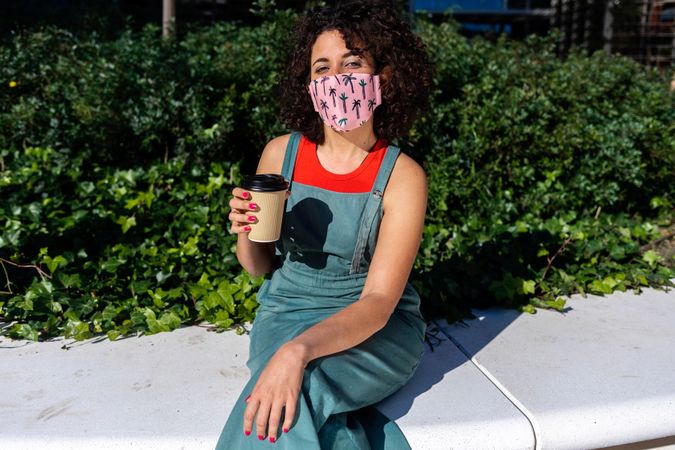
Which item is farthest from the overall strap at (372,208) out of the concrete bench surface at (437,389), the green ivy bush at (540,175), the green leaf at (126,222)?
the green leaf at (126,222)

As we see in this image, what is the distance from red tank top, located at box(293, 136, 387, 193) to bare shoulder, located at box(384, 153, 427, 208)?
0.19 feet

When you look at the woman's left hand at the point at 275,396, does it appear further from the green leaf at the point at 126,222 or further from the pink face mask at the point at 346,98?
the green leaf at the point at 126,222

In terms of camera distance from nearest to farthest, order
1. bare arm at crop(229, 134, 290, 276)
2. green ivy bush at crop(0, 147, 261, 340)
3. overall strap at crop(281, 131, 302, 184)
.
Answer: bare arm at crop(229, 134, 290, 276) < overall strap at crop(281, 131, 302, 184) < green ivy bush at crop(0, 147, 261, 340)

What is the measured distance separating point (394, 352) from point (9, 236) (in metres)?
1.91

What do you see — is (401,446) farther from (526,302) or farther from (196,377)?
(526,302)

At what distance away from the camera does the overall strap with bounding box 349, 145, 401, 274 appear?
6.30 ft

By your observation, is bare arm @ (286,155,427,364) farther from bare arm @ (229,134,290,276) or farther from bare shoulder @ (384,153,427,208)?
bare arm @ (229,134,290,276)

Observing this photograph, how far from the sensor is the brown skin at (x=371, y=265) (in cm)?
154

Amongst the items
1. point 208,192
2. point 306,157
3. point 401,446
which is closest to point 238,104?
point 208,192

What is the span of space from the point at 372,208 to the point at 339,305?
319mm

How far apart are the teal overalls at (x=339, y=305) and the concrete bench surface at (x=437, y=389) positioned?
0.13 metres

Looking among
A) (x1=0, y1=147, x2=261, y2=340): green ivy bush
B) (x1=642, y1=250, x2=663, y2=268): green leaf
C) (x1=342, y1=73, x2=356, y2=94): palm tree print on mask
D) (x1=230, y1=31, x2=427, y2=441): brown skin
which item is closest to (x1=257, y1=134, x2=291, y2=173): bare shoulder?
(x1=230, y1=31, x2=427, y2=441): brown skin

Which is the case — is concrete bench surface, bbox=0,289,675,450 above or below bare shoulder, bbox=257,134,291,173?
below

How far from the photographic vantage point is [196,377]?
2.09 meters
